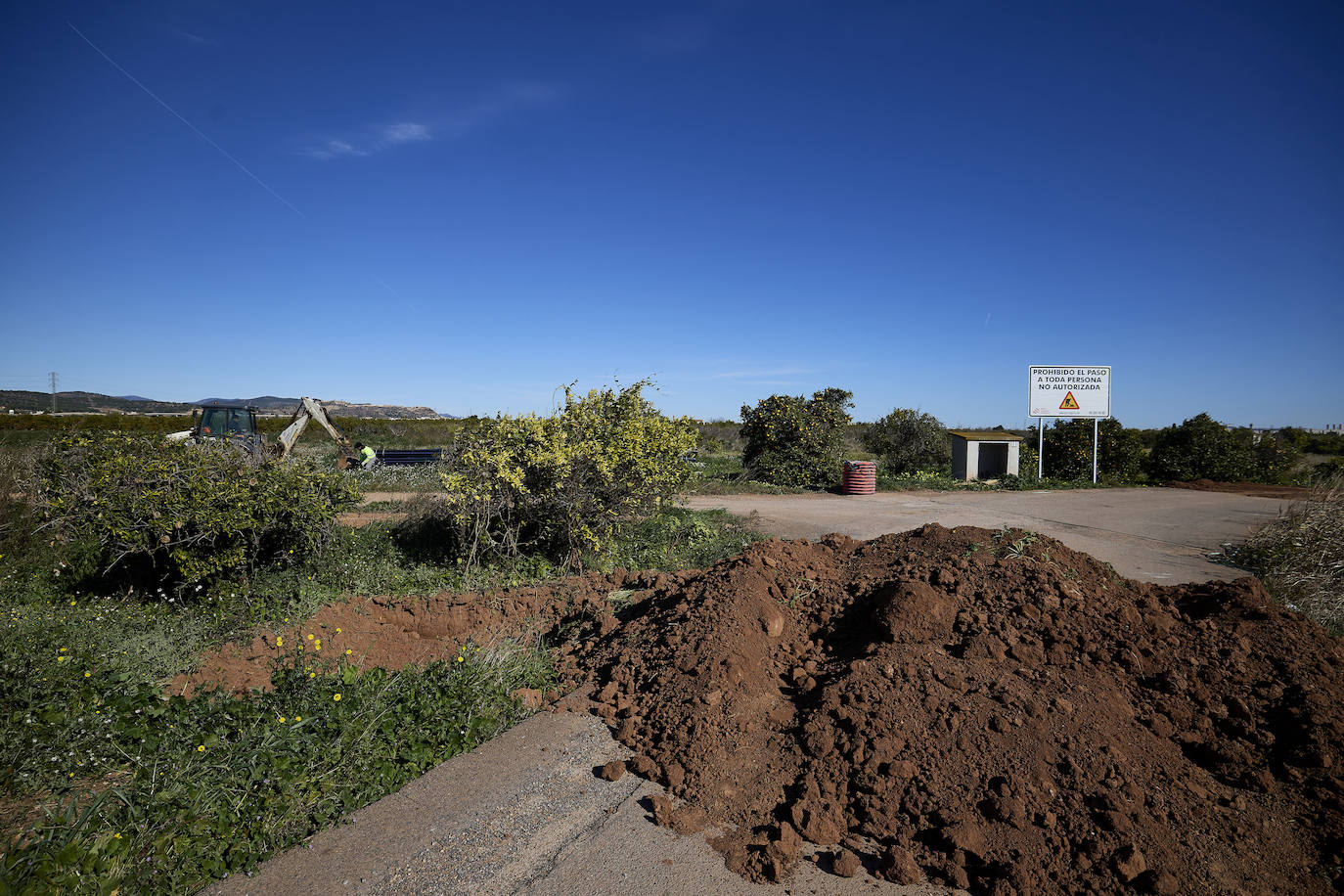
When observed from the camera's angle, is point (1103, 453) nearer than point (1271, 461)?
No

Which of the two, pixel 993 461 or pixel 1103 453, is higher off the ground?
pixel 1103 453

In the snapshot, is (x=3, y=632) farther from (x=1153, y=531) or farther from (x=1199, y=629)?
(x=1153, y=531)

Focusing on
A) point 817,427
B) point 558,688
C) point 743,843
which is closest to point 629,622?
point 558,688

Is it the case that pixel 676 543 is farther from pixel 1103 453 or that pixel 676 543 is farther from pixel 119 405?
pixel 119 405

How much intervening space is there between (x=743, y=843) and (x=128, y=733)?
10.9 ft

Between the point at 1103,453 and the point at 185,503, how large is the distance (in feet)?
74.4

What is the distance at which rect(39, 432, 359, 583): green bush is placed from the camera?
22.2 ft

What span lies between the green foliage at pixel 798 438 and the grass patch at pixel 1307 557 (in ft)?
32.8

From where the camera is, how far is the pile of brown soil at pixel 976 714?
9.61 ft

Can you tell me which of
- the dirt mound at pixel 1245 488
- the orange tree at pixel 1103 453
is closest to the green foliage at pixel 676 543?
the orange tree at pixel 1103 453

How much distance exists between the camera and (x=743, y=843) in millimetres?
3111

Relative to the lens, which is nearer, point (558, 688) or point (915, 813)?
point (915, 813)

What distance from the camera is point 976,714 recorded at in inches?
143

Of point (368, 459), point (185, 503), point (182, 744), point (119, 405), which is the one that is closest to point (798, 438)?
point (368, 459)
